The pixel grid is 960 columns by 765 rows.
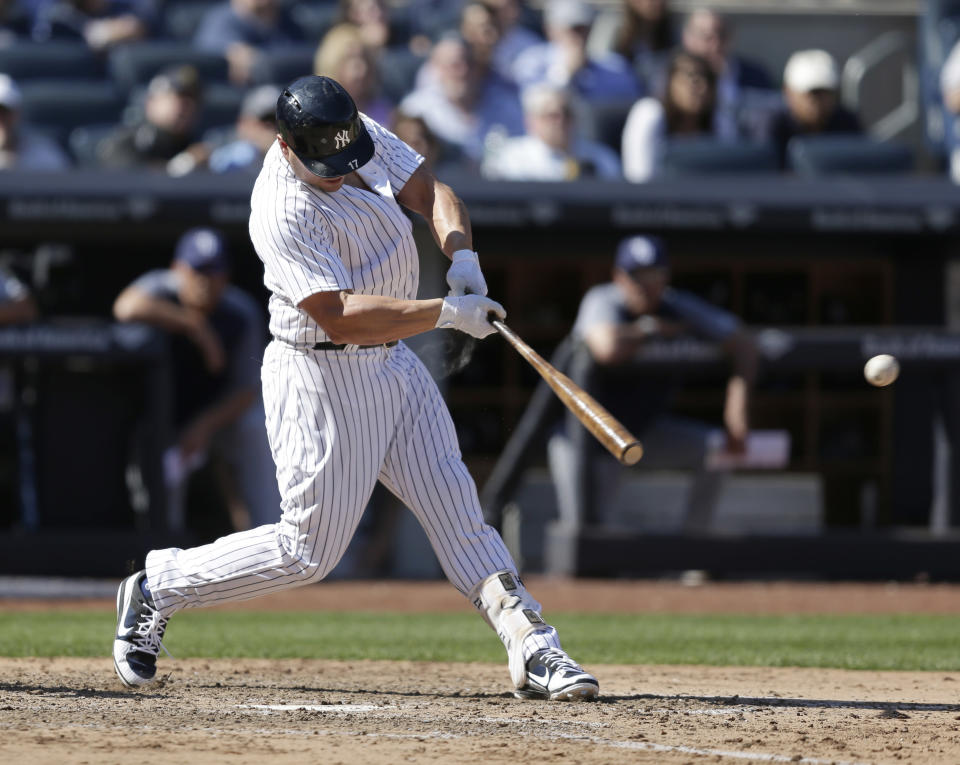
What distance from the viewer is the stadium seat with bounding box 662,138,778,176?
8.27m

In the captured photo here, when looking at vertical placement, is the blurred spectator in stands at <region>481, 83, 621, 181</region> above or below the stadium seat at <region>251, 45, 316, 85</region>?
below

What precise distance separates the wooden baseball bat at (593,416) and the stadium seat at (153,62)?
5.91 metres

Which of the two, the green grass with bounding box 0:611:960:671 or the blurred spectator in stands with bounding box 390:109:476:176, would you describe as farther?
the blurred spectator in stands with bounding box 390:109:476:176

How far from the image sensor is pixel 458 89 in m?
8.62

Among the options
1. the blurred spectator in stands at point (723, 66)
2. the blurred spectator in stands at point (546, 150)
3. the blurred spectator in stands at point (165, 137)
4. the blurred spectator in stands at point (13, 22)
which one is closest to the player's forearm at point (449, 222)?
the blurred spectator in stands at point (546, 150)

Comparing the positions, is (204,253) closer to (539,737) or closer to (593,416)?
(593,416)

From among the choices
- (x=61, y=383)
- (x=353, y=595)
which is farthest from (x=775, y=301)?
(x=61, y=383)

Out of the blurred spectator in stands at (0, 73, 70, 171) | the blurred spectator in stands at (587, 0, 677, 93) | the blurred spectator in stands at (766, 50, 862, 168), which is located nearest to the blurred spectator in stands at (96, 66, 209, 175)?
the blurred spectator in stands at (0, 73, 70, 171)

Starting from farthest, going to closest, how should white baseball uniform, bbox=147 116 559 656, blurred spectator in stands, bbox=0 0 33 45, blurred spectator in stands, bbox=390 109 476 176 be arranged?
blurred spectator in stands, bbox=0 0 33 45 < blurred spectator in stands, bbox=390 109 476 176 < white baseball uniform, bbox=147 116 559 656

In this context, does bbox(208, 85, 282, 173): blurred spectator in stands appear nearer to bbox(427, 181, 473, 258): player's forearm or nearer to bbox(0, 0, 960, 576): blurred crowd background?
bbox(0, 0, 960, 576): blurred crowd background

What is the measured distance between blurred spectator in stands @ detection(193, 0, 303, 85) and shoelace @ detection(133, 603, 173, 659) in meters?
5.89

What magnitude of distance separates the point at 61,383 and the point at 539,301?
260 centimetres

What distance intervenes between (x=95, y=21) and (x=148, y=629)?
21.4 ft

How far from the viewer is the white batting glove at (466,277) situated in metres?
3.80
